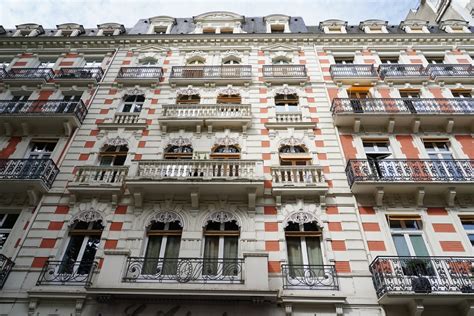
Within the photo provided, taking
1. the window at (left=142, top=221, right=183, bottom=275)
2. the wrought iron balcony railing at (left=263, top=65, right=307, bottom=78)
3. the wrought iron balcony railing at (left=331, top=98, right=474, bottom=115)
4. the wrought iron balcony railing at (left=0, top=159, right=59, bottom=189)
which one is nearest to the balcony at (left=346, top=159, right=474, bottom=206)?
the wrought iron balcony railing at (left=331, top=98, right=474, bottom=115)

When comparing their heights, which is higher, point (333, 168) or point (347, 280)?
point (333, 168)

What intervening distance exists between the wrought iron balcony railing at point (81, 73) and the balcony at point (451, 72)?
17.0 meters

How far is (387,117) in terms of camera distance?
43.8 feet

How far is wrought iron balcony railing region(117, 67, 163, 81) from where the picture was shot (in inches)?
649

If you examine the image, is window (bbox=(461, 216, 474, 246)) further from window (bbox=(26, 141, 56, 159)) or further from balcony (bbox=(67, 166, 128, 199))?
window (bbox=(26, 141, 56, 159))

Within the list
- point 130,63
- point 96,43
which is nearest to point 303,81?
point 130,63

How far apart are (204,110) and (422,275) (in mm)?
10189

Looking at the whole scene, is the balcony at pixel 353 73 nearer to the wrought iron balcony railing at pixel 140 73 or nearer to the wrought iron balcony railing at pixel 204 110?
the wrought iron balcony railing at pixel 204 110

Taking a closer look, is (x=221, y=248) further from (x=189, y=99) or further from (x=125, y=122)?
(x=189, y=99)

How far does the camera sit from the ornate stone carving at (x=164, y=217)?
11.0 meters

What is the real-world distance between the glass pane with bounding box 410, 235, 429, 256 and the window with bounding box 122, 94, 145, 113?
12.6 metres

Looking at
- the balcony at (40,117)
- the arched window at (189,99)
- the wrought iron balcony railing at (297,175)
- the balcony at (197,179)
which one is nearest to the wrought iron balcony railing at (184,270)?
the balcony at (197,179)

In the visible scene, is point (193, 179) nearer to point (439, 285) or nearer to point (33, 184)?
point (33, 184)

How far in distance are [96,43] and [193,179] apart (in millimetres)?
13045
